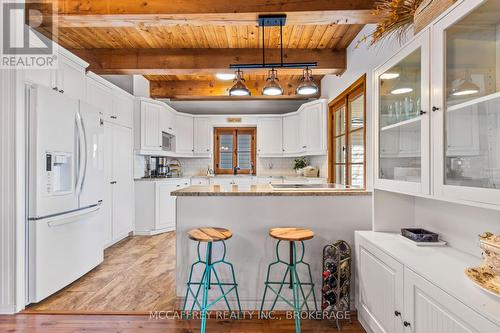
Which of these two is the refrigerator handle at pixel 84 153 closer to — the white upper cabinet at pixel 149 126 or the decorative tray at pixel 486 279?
the white upper cabinet at pixel 149 126

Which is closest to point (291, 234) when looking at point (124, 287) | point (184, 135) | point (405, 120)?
point (405, 120)

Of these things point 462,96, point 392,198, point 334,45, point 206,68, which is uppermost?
point 334,45

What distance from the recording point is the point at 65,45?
3355 mm

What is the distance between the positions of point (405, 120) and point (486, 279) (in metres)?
0.99

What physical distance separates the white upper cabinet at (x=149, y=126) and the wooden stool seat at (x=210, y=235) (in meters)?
2.94

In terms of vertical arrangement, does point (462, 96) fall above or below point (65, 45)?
below

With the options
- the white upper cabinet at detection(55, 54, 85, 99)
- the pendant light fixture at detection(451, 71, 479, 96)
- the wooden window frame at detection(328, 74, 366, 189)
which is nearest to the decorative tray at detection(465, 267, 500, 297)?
the pendant light fixture at detection(451, 71, 479, 96)

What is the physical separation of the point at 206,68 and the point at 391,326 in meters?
3.25

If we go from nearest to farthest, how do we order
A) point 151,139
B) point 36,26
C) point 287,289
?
1. point 287,289
2. point 36,26
3. point 151,139

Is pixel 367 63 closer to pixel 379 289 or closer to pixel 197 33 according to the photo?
pixel 197 33

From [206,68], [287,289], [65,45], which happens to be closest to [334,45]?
[206,68]

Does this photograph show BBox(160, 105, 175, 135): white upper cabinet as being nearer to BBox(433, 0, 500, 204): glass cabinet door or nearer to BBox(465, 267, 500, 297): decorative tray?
BBox(433, 0, 500, 204): glass cabinet door

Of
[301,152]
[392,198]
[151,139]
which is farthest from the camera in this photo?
[301,152]

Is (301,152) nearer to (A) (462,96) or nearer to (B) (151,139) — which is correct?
(B) (151,139)
